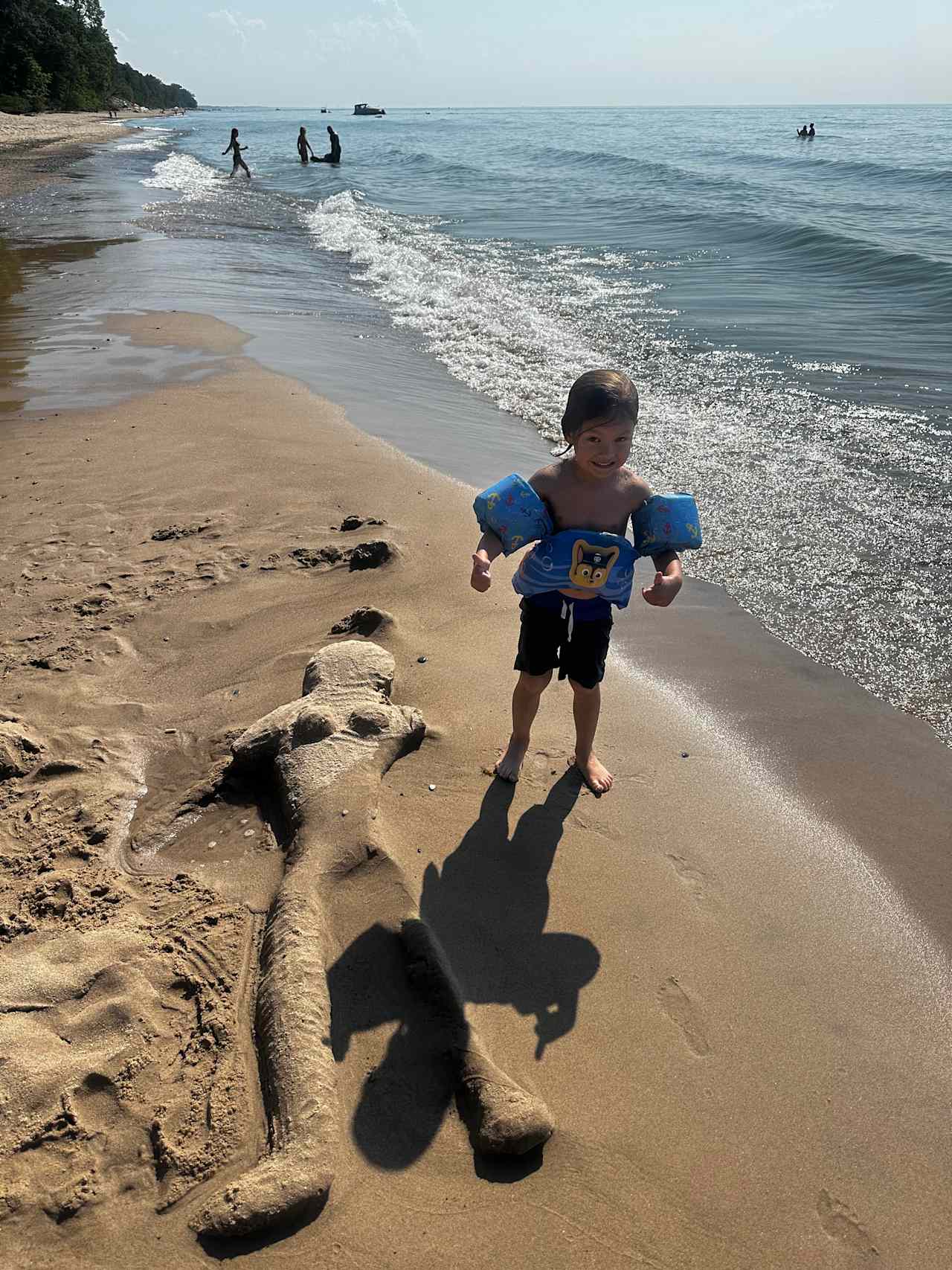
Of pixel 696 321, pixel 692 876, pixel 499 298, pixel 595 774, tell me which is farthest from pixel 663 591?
pixel 499 298

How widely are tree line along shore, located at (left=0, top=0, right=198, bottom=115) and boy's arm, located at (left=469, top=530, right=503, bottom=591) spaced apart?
67.9 metres

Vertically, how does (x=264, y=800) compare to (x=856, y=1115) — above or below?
above

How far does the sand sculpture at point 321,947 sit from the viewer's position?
1.74m

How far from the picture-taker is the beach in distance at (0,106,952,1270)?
1.79 meters

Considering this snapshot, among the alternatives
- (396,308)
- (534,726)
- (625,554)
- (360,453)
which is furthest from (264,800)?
(396,308)

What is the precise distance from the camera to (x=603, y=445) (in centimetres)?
269

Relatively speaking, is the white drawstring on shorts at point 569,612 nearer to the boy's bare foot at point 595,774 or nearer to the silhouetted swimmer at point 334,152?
the boy's bare foot at point 595,774

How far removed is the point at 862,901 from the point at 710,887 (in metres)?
0.50

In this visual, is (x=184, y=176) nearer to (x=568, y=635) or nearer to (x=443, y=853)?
(x=568, y=635)

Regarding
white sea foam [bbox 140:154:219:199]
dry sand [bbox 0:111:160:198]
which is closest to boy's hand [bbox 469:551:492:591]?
white sea foam [bbox 140:154:219:199]

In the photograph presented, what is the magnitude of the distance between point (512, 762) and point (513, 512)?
94 centimetres

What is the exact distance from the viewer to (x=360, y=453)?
5895 mm

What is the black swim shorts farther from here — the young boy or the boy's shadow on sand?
the boy's shadow on sand

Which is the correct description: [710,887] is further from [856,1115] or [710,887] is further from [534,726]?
[534,726]
